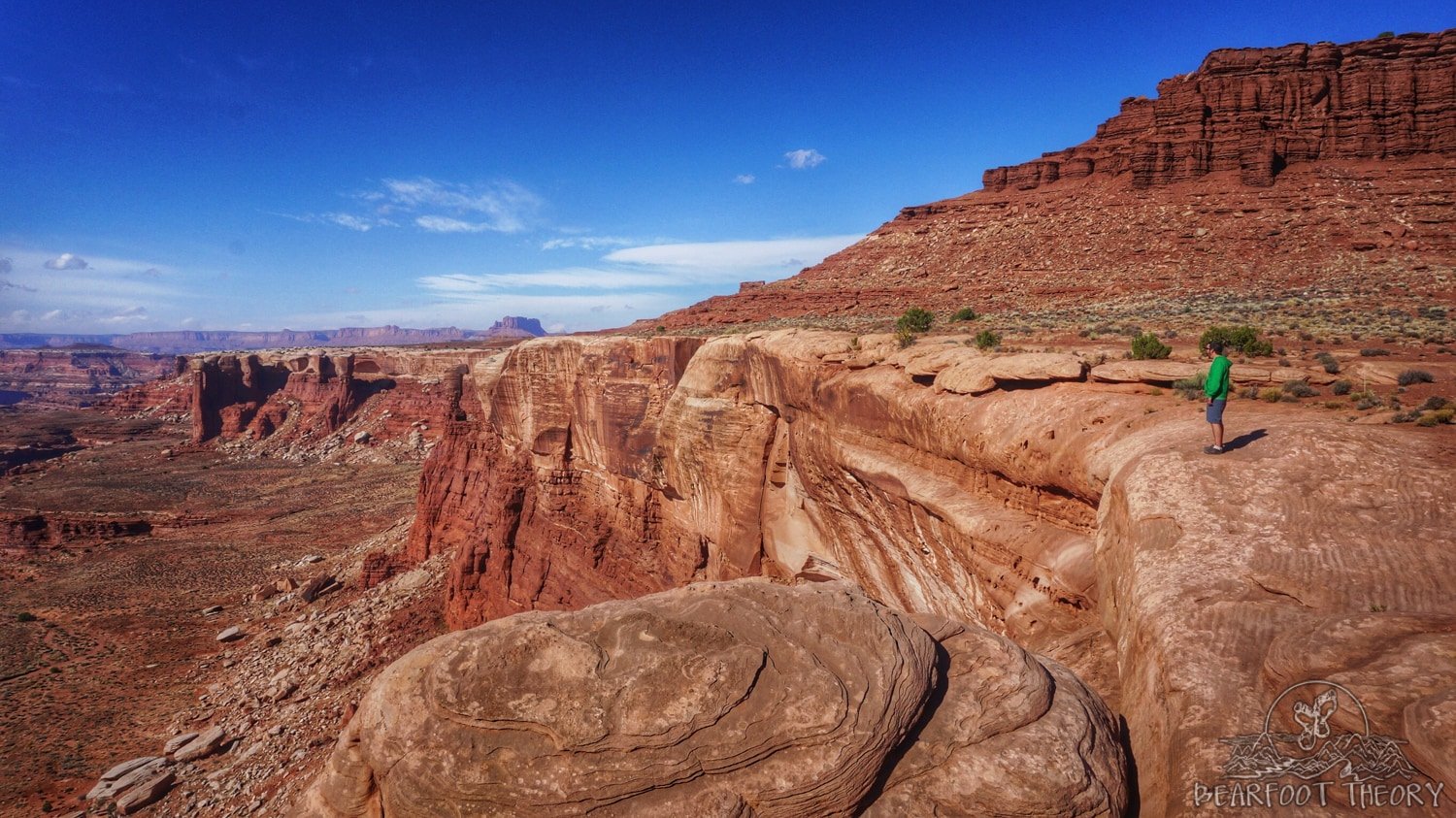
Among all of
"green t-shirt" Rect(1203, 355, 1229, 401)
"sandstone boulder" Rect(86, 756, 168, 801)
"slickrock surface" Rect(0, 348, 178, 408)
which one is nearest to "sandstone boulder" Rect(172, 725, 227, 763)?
"sandstone boulder" Rect(86, 756, 168, 801)

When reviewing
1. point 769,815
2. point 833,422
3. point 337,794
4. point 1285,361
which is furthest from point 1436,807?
point 1285,361

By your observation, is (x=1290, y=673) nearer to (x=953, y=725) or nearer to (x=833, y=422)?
(x=953, y=725)

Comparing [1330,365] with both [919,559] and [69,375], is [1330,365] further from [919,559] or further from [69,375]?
[69,375]

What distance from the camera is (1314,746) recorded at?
3926mm

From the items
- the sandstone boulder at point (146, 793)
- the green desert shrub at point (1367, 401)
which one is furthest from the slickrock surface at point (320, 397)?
the green desert shrub at point (1367, 401)

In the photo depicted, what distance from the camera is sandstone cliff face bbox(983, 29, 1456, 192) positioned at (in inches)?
1399

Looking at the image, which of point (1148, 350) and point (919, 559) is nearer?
point (919, 559)

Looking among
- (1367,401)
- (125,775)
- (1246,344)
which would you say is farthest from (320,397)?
(1367,401)

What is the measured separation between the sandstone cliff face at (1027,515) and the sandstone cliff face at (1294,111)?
38.9 m

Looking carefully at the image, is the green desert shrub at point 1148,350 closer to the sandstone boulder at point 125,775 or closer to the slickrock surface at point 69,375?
the sandstone boulder at point 125,775

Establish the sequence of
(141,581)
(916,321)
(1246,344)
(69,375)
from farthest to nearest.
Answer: (69,375), (141,581), (916,321), (1246,344)

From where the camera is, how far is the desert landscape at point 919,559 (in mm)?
4578

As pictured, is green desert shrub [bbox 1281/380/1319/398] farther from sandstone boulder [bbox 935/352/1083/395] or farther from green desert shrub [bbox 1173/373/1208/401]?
sandstone boulder [bbox 935/352/1083/395]

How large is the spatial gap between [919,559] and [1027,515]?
2.57 m
